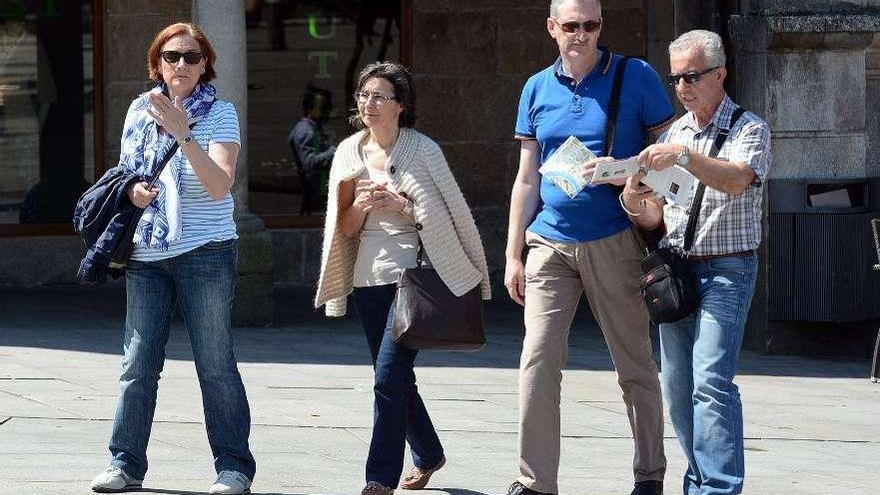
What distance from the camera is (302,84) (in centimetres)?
1453

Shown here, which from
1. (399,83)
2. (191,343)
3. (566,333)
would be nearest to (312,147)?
(399,83)

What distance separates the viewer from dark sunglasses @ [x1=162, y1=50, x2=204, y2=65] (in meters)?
6.55

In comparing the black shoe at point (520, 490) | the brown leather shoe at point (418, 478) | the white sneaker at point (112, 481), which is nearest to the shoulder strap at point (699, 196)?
the black shoe at point (520, 490)

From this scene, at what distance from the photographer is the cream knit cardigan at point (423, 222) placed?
264 inches

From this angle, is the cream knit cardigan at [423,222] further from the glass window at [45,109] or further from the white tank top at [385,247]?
the glass window at [45,109]

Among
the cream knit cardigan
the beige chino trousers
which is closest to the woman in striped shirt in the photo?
the cream knit cardigan

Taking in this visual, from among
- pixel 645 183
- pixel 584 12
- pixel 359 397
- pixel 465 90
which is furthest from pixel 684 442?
pixel 465 90

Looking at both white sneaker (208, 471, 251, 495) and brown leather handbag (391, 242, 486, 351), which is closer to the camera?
brown leather handbag (391, 242, 486, 351)

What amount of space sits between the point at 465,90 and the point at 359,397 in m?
5.77

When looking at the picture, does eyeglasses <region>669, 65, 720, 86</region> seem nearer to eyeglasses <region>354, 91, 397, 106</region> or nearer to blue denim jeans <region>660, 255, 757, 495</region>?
blue denim jeans <region>660, 255, 757, 495</region>

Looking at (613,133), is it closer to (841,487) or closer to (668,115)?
(668,115)

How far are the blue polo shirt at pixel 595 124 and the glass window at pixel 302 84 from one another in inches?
313

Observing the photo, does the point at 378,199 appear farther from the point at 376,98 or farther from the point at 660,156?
the point at 660,156

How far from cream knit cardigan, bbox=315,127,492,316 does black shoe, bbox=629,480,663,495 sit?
36.8 inches
